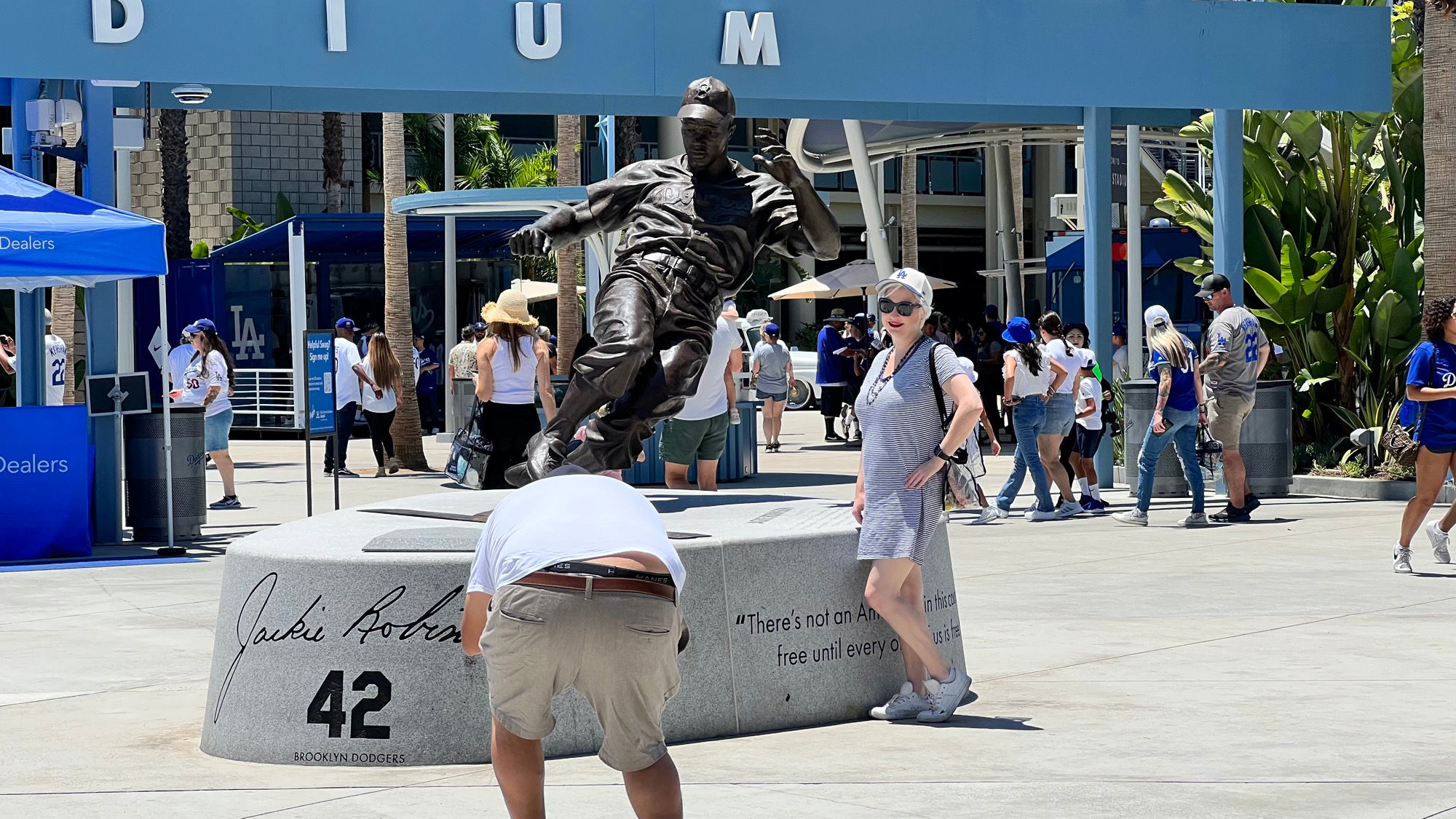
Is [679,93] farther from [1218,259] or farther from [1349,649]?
[1349,649]

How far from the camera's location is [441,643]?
6.01 m

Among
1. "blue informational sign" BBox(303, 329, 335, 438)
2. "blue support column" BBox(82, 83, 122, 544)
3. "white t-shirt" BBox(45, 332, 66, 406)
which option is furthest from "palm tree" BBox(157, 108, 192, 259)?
"blue informational sign" BBox(303, 329, 335, 438)

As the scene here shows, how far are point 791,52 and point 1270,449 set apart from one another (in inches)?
231

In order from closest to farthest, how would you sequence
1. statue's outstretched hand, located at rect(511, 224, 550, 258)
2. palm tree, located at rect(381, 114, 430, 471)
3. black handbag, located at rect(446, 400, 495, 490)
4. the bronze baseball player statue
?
the bronze baseball player statue, statue's outstretched hand, located at rect(511, 224, 550, 258), black handbag, located at rect(446, 400, 495, 490), palm tree, located at rect(381, 114, 430, 471)

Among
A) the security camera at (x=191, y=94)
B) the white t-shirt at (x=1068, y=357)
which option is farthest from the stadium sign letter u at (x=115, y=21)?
the white t-shirt at (x=1068, y=357)

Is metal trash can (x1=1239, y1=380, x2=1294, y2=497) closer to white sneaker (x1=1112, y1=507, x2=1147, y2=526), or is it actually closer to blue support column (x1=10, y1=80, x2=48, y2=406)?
white sneaker (x1=1112, y1=507, x2=1147, y2=526)

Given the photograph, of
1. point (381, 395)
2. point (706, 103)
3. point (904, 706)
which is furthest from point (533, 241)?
point (381, 395)

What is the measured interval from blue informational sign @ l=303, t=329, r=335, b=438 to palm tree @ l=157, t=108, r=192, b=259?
71.7 ft

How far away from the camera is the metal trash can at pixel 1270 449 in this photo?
621 inches

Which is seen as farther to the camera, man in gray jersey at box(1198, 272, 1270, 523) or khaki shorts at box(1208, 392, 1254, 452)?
khaki shorts at box(1208, 392, 1254, 452)

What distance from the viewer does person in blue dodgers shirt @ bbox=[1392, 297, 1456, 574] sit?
33.0ft

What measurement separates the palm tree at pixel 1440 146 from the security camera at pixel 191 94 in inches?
416

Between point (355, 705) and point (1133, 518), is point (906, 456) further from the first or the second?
point (1133, 518)

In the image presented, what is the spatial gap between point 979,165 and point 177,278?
27.9 m
